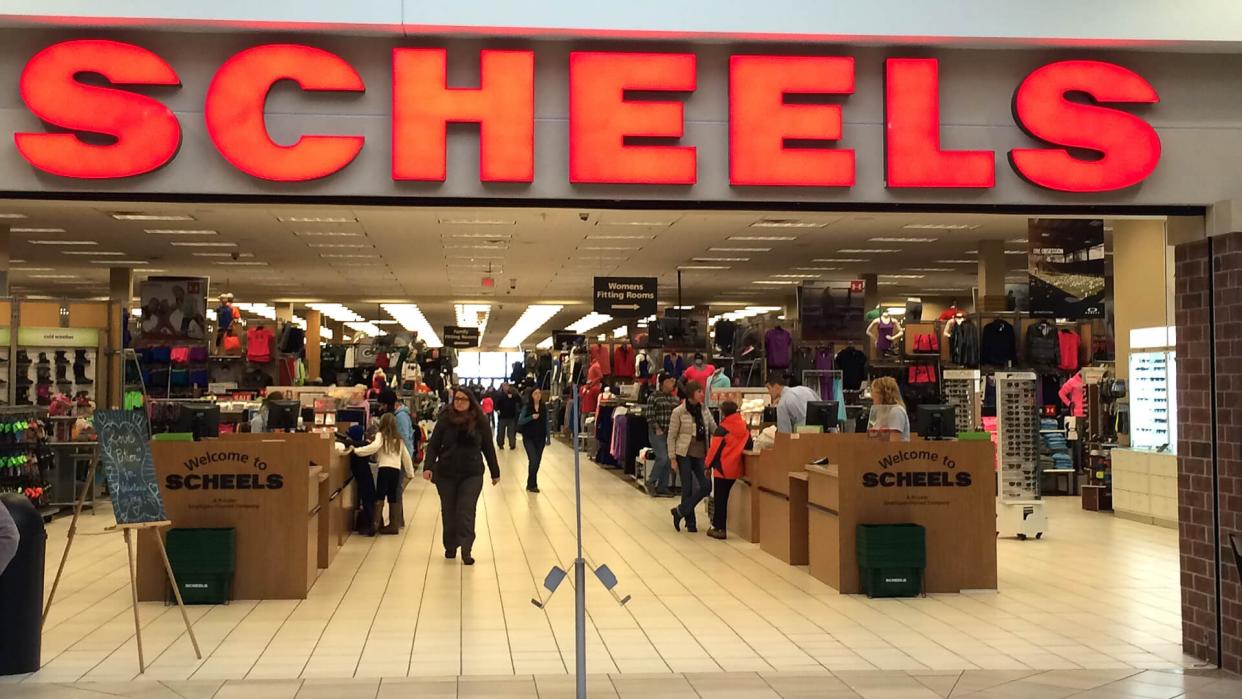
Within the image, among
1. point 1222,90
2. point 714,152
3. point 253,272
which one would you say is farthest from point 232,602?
point 253,272

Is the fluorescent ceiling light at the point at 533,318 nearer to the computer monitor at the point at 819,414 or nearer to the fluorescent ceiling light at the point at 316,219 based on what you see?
the fluorescent ceiling light at the point at 316,219

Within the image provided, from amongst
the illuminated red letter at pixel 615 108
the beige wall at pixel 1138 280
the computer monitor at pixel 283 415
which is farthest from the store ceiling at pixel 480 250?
the illuminated red letter at pixel 615 108

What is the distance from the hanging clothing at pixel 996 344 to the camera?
18234 millimetres

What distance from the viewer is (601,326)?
41.8 m

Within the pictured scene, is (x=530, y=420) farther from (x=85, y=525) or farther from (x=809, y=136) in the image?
(x=809, y=136)

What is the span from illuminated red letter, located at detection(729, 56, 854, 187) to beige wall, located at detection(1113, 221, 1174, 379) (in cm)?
933

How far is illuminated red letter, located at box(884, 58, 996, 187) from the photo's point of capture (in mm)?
6598

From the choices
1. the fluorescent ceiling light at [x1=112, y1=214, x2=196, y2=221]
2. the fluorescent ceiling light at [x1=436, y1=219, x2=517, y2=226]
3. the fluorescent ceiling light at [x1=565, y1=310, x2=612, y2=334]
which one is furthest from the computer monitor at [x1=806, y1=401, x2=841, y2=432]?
the fluorescent ceiling light at [x1=565, y1=310, x2=612, y2=334]

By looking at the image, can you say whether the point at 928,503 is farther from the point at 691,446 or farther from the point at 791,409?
the point at 791,409

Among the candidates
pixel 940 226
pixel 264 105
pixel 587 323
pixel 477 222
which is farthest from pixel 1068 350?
pixel 587 323

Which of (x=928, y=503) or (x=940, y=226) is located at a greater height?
(x=940, y=226)

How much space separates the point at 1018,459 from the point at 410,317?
2845 cm

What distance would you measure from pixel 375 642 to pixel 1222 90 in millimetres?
5676

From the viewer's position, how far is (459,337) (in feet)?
114
